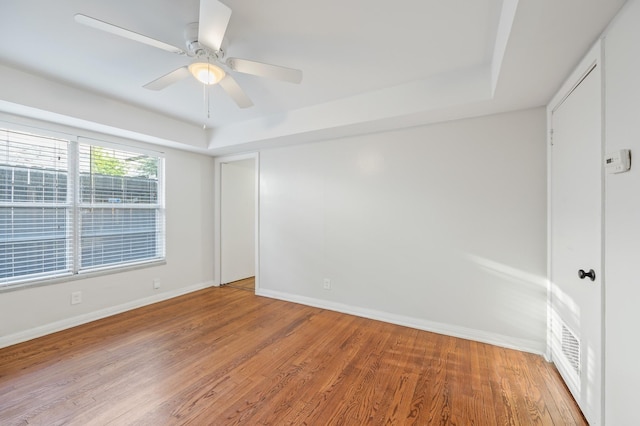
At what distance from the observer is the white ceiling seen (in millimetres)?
1562

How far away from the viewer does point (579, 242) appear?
1738 millimetres

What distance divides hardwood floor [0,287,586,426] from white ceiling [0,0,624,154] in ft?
7.45

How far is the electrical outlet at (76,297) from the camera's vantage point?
3007 mm

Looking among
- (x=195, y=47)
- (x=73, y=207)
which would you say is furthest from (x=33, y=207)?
(x=195, y=47)

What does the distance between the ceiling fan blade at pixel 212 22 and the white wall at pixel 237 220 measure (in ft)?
10.7

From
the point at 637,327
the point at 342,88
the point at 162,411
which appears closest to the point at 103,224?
the point at 162,411

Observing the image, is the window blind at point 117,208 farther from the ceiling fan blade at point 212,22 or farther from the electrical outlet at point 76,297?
the ceiling fan blade at point 212,22

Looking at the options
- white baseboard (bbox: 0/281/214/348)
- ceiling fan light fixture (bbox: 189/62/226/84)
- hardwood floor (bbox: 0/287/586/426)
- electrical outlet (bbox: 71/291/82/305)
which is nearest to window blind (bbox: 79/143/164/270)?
electrical outlet (bbox: 71/291/82/305)

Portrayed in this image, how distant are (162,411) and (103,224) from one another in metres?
2.62

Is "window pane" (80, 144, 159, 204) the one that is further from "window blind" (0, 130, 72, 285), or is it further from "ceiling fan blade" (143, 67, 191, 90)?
"ceiling fan blade" (143, 67, 191, 90)

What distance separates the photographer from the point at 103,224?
3342 mm

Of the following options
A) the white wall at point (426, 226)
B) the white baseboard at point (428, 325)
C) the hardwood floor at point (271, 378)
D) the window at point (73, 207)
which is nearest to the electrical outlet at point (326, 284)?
the white wall at point (426, 226)

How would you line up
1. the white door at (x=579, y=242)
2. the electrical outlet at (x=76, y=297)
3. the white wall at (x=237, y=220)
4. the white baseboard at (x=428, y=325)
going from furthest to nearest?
1. the white wall at (x=237, y=220)
2. the electrical outlet at (x=76, y=297)
3. the white baseboard at (x=428, y=325)
4. the white door at (x=579, y=242)

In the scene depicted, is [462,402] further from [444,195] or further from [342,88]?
[342,88]
